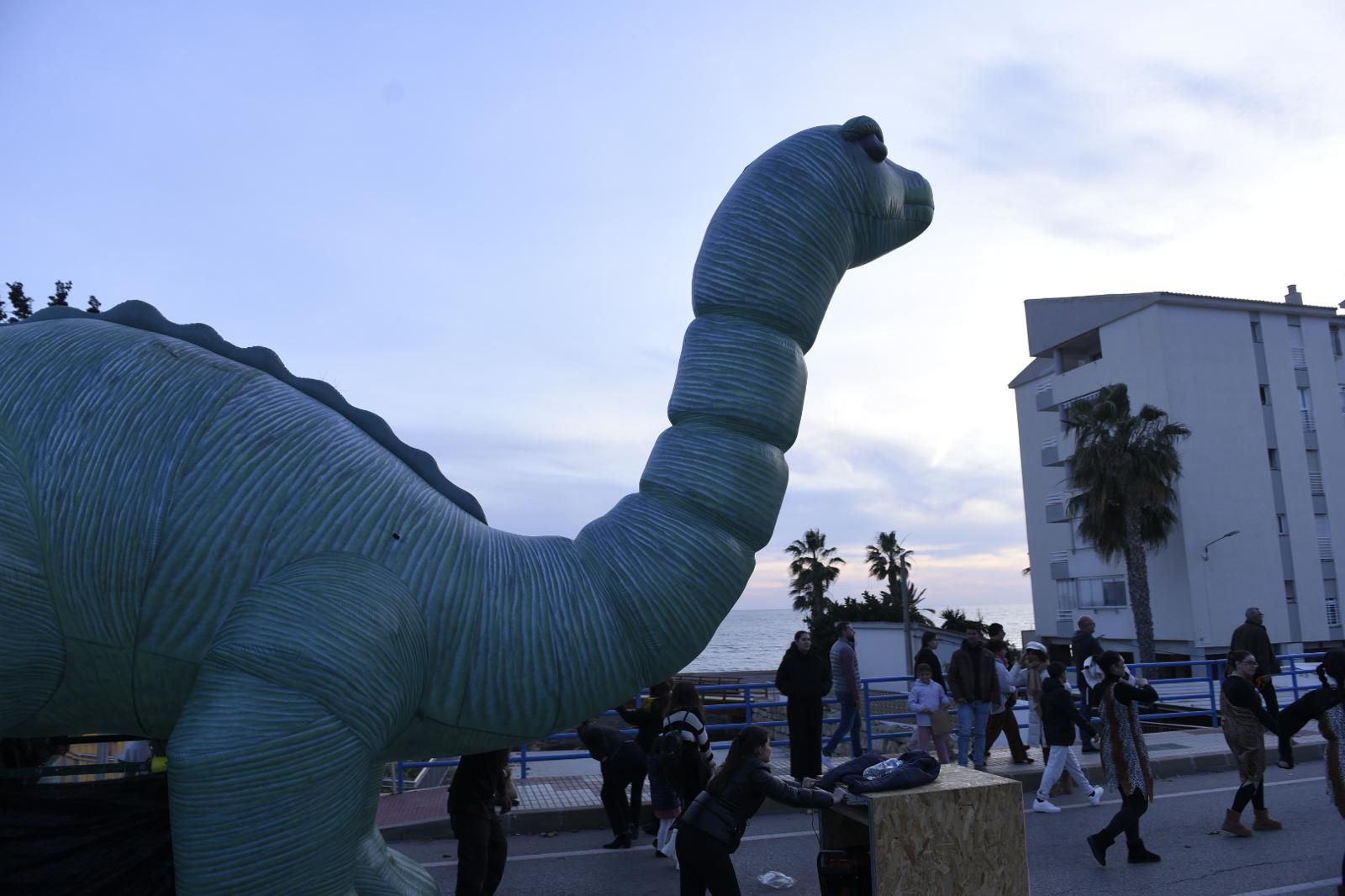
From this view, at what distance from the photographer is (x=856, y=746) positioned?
990cm

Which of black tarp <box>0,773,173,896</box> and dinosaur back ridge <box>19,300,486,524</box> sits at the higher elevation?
dinosaur back ridge <box>19,300,486,524</box>

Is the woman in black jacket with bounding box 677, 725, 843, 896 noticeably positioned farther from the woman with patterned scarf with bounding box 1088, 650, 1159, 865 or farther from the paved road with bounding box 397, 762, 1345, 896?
the woman with patterned scarf with bounding box 1088, 650, 1159, 865

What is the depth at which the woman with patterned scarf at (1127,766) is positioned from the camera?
6.45 meters

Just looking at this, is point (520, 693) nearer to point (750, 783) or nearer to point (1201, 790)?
point (750, 783)

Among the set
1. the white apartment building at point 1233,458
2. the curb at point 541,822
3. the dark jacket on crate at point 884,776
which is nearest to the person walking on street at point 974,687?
the curb at point 541,822

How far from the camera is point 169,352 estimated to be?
100 inches

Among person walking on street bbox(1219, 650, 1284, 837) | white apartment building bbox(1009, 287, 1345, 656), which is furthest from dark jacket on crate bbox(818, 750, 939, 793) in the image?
white apartment building bbox(1009, 287, 1345, 656)

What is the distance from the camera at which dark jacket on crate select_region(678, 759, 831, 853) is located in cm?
451

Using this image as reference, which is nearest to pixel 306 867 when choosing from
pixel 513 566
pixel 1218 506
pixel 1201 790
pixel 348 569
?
pixel 348 569

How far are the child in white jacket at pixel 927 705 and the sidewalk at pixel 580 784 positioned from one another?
626 mm

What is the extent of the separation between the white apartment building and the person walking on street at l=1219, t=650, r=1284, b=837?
2272 centimetres

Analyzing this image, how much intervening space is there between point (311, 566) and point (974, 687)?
819 cm

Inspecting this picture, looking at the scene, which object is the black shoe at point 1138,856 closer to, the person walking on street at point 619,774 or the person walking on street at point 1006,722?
the person walking on street at point 1006,722

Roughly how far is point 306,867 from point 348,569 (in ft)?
2.16
